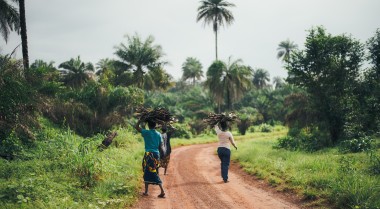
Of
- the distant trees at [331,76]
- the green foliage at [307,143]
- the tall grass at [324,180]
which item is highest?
the distant trees at [331,76]

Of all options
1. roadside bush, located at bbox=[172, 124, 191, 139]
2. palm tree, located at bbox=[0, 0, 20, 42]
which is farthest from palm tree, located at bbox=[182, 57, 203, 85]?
palm tree, located at bbox=[0, 0, 20, 42]

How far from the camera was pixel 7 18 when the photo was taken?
19.4 meters

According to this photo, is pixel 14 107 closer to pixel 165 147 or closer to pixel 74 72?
pixel 165 147

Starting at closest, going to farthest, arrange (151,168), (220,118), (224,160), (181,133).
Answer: (151,168)
(224,160)
(220,118)
(181,133)

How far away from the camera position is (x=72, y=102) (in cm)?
1983

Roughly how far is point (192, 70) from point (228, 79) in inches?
1330

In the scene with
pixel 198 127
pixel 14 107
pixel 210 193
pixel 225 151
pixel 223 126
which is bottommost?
pixel 210 193

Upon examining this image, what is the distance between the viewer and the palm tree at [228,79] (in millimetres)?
33750

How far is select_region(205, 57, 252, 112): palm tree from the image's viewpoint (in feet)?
111

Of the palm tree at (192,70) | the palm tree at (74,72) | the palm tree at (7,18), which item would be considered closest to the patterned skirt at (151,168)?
the palm tree at (7,18)

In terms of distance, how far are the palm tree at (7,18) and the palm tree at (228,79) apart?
19924 millimetres

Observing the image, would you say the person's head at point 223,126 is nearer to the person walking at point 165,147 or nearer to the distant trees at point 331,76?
the person walking at point 165,147

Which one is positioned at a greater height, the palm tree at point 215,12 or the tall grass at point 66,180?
the palm tree at point 215,12

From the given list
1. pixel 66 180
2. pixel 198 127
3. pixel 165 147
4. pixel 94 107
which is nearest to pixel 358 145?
pixel 165 147
